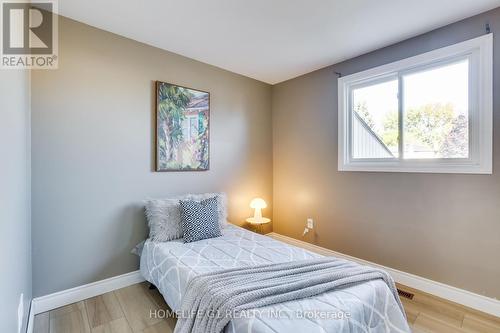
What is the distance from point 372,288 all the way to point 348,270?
0.18 meters

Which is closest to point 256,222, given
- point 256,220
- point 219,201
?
point 256,220

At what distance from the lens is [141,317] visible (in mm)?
1937

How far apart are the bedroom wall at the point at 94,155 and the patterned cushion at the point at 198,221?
17.4 inches

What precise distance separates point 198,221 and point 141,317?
2.90ft

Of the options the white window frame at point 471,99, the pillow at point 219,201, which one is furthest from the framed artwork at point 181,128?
the white window frame at point 471,99

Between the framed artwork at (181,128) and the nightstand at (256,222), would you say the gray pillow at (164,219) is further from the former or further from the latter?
the nightstand at (256,222)

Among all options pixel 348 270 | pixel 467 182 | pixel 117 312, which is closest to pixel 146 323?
pixel 117 312

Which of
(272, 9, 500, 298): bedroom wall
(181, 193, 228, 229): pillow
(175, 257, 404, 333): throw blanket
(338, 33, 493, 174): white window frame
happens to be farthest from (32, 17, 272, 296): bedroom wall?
(338, 33, 493, 174): white window frame

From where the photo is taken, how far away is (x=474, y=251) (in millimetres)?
2090

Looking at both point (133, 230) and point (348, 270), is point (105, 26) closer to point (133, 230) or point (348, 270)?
point (133, 230)

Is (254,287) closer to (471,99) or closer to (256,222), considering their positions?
(256,222)

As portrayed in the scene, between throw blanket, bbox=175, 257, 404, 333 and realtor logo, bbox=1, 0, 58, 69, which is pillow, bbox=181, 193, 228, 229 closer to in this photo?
throw blanket, bbox=175, 257, 404, 333

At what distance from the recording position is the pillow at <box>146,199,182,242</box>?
2320 mm

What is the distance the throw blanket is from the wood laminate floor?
0.55 meters
